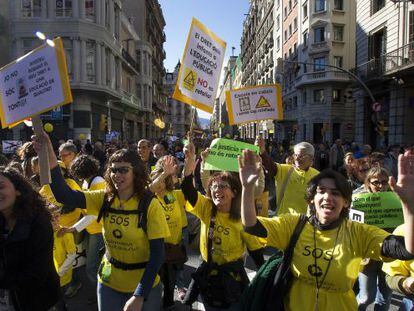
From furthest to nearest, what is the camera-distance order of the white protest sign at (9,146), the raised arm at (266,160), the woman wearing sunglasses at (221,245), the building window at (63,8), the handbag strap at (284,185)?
the building window at (63,8) → the white protest sign at (9,146) → the handbag strap at (284,185) → the raised arm at (266,160) → the woman wearing sunglasses at (221,245)

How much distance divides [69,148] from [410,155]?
466cm

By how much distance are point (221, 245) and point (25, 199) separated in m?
1.59

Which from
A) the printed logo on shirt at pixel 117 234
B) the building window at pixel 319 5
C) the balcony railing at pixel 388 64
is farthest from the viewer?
the building window at pixel 319 5

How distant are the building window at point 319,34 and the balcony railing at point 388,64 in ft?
48.5

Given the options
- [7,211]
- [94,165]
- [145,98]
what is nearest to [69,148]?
[94,165]

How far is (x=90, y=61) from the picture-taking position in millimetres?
24625

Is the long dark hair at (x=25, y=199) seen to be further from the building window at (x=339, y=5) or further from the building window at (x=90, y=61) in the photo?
the building window at (x=339, y=5)

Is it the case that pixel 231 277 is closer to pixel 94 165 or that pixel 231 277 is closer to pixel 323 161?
pixel 94 165

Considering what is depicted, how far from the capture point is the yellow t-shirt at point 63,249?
3693 millimetres

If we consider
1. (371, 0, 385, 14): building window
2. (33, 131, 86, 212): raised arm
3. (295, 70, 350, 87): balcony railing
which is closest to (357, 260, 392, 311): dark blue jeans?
(33, 131, 86, 212): raised arm

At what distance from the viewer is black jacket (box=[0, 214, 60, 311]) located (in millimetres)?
2553

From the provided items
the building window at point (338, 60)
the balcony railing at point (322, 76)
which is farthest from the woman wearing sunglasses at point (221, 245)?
the building window at point (338, 60)

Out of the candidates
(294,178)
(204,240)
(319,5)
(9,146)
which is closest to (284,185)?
(294,178)

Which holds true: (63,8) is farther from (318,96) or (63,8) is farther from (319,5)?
(318,96)
